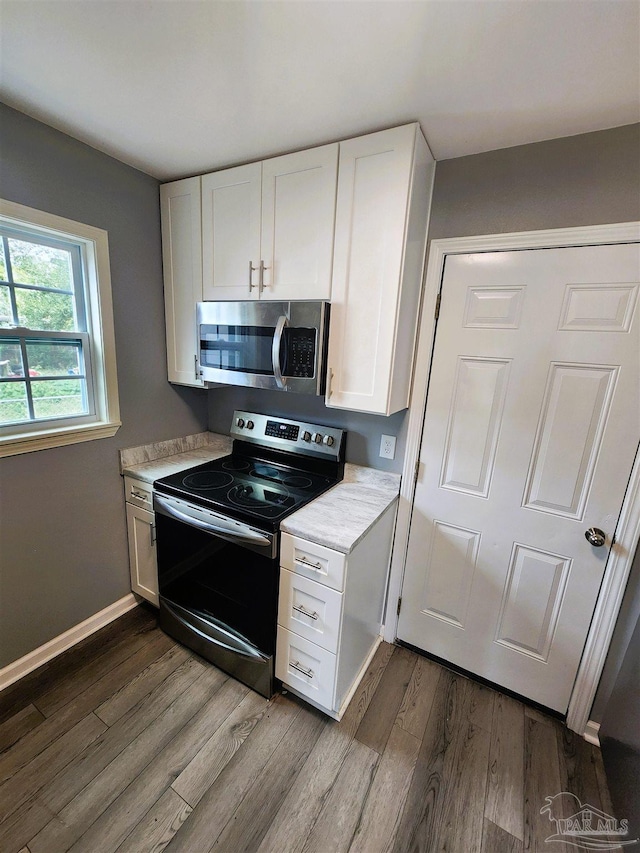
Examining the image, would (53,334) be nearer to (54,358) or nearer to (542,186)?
(54,358)

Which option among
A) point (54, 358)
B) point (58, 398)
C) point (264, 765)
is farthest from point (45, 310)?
point (264, 765)

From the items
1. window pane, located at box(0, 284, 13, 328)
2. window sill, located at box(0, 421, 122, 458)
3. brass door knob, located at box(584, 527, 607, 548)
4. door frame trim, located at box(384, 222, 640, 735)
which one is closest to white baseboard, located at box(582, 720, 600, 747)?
door frame trim, located at box(384, 222, 640, 735)

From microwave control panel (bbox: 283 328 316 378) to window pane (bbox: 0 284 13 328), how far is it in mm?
1175

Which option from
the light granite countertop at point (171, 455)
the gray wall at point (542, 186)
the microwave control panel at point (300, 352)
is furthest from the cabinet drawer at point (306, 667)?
the gray wall at point (542, 186)

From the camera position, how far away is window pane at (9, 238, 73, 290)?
4.79 ft

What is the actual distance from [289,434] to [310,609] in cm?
92

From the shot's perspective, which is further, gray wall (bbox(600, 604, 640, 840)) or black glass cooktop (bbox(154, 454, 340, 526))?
black glass cooktop (bbox(154, 454, 340, 526))

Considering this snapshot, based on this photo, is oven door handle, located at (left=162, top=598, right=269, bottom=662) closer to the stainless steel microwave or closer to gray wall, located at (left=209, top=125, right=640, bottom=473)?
the stainless steel microwave

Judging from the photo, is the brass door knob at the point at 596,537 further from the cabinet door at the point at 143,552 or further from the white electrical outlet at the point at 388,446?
the cabinet door at the point at 143,552

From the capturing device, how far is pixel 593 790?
129 cm

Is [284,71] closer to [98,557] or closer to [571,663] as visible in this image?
[98,557]

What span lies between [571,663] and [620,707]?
20cm

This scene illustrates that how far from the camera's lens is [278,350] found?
60.3 inches

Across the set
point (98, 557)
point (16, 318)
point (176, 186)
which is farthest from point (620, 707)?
point (176, 186)
